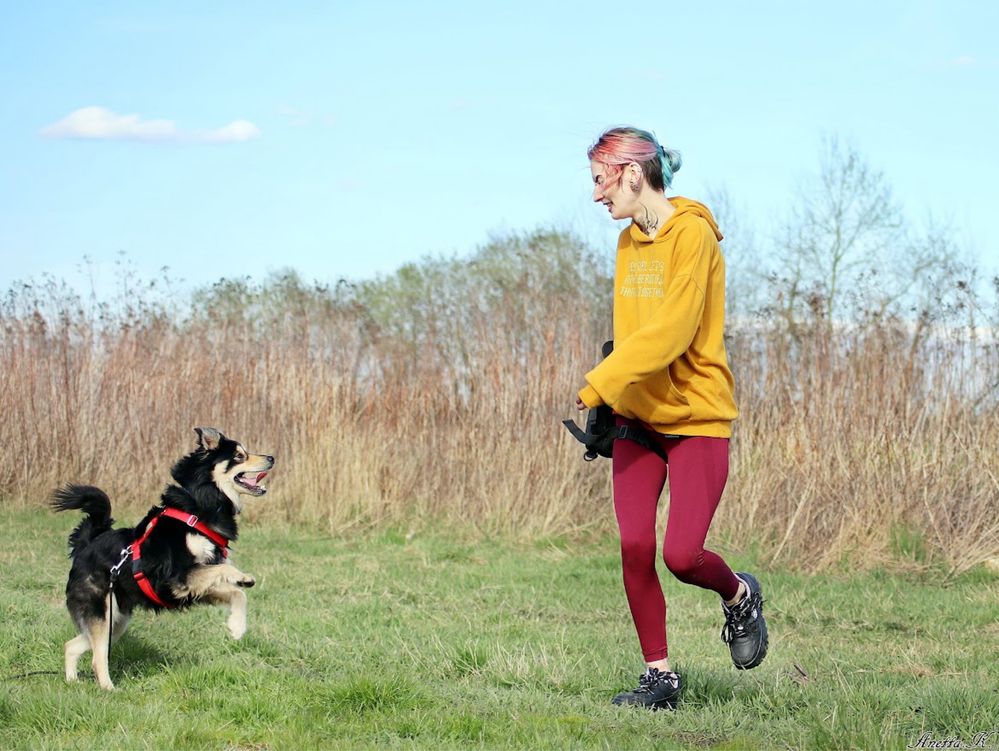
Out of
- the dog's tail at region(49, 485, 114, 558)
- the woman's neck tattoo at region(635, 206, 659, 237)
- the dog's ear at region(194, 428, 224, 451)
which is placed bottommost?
the dog's tail at region(49, 485, 114, 558)

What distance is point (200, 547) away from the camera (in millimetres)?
4953

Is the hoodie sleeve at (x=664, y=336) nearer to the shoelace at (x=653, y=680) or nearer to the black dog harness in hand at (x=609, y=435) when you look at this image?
the black dog harness in hand at (x=609, y=435)

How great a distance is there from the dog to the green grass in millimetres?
268

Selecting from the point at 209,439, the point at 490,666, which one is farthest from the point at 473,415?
the point at 490,666

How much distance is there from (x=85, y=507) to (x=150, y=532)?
1.27 feet

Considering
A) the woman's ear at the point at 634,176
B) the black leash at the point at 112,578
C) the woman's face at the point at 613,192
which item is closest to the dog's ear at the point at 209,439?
the black leash at the point at 112,578

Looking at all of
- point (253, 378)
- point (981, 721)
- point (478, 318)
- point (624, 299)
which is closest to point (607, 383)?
point (624, 299)

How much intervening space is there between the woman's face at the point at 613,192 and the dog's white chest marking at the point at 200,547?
7.84ft

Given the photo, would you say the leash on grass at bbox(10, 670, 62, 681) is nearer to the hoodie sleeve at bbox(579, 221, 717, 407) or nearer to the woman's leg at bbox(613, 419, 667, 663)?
the woman's leg at bbox(613, 419, 667, 663)

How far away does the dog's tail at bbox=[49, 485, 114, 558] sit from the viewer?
4.97 m

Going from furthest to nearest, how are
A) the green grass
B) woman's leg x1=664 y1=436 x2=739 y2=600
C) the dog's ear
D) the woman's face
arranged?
the dog's ear
the woman's face
woman's leg x1=664 y1=436 x2=739 y2=600
the green grass

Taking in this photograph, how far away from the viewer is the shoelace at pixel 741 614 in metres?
4.32

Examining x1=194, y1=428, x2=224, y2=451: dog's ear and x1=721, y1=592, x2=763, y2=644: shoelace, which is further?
x1=194, y1=428, x2=224, y2=451: dog's ear

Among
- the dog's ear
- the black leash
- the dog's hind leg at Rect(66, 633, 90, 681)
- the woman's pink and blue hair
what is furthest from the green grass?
the woman's pink and blue hair
